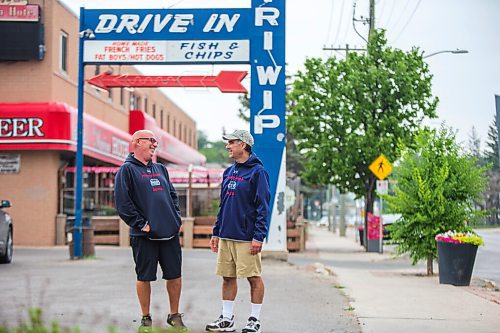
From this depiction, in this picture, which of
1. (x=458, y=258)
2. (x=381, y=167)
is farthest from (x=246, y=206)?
(x=381, y=167)

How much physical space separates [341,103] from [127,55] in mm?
12440

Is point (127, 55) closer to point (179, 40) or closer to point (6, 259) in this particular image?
point (179, 40)

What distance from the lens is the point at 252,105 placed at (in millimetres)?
19156

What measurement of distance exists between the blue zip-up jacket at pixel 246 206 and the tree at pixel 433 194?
8320 mm

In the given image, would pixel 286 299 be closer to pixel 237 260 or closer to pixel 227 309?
pixel 227 309

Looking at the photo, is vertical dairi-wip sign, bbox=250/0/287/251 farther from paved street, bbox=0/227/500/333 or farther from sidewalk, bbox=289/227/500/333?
sidewalk, bbox=289/227/500/333

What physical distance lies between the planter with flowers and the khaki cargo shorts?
6.69 meters

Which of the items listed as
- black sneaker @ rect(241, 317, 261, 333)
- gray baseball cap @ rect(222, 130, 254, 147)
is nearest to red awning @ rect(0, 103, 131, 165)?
gray baseball cap @ rect(222, 130, 254, 147)

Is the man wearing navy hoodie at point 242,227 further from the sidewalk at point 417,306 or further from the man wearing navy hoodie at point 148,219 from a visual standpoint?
the sidewalk at point 417,306

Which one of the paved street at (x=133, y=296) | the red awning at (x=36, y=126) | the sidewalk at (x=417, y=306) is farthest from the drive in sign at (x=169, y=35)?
the red awning at (x=36, y=126)

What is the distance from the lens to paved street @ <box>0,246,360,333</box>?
9.11m

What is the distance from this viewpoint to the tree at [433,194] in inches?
644

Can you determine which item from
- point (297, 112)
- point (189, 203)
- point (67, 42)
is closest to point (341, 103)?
point (297, 112)

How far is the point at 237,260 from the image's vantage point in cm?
842
